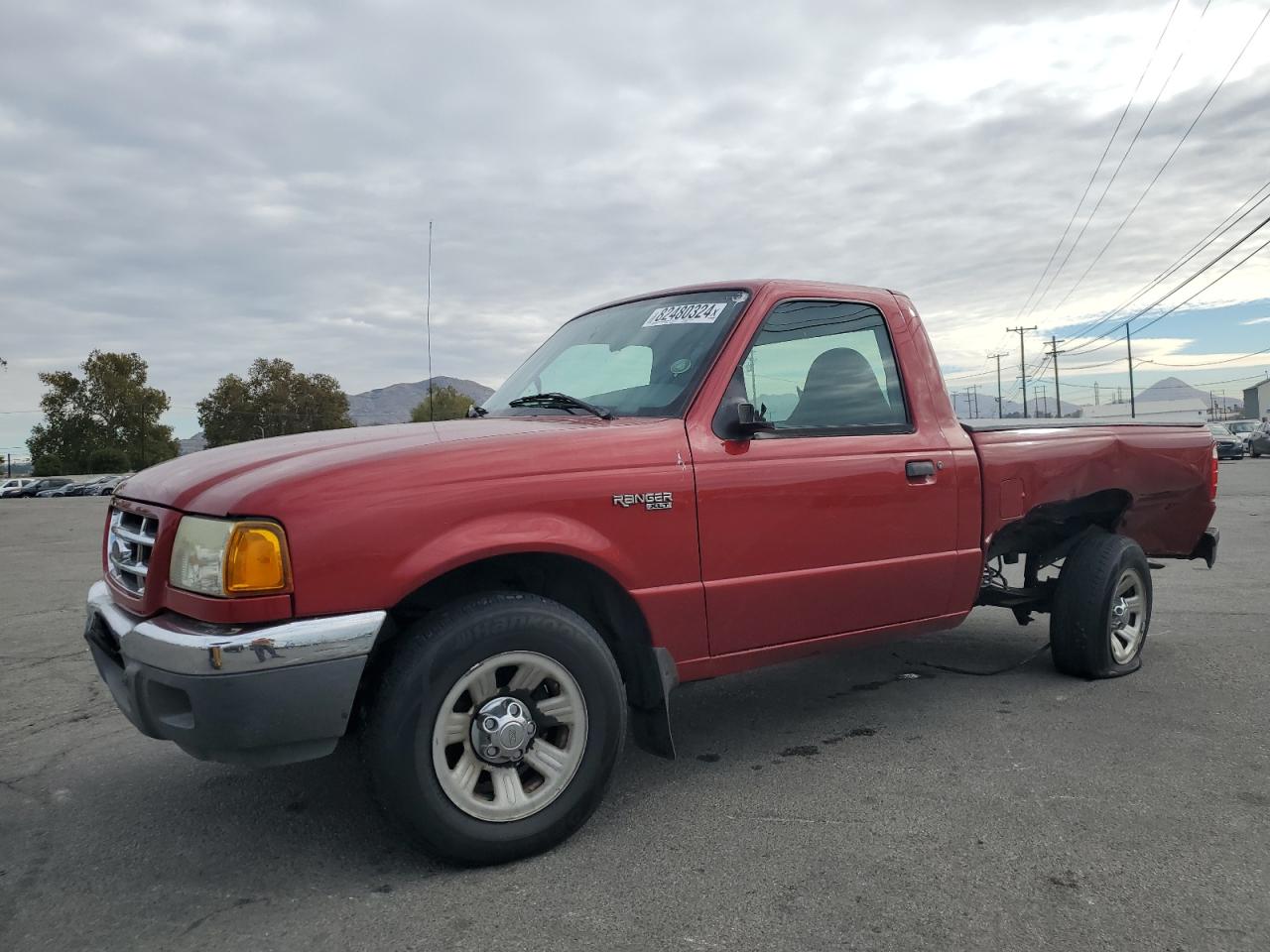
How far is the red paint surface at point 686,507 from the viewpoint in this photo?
273cm

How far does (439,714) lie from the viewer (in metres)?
2.77

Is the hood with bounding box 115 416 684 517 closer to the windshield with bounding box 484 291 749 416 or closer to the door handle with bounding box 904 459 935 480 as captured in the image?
the windshield with bounding box 484 291 749 416

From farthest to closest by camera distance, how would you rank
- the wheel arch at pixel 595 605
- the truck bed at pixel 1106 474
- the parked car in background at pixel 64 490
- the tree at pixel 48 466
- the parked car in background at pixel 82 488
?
the tree at pixel 48 466 < the parked car in background at pixel 82 488 < the parked car in background at pixel 64 490 < the truck bed at pixel 1106 474 < the wheel arch at pixel 595 605

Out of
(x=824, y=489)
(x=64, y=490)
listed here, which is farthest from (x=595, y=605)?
(x=64, y=490)

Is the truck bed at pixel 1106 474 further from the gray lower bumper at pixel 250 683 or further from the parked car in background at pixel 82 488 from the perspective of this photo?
the parked car in background at pixel 82 488

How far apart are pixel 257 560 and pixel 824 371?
2.38 metres

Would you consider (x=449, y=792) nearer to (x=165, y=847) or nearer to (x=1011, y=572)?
(x=165, y=847)

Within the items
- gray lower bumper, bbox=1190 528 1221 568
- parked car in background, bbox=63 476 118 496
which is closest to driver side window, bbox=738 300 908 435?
gray lower bumper, bbox=1190 528 1221 568

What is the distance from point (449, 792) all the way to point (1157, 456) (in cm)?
423

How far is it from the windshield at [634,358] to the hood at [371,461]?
0.72ft

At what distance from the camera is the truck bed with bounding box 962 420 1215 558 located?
440 centimetres

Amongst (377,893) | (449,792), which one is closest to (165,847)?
(377,893)

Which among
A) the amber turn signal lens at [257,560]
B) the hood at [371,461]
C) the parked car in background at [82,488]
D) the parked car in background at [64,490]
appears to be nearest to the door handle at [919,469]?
the hood at [371,461]

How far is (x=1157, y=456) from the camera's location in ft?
17.0
